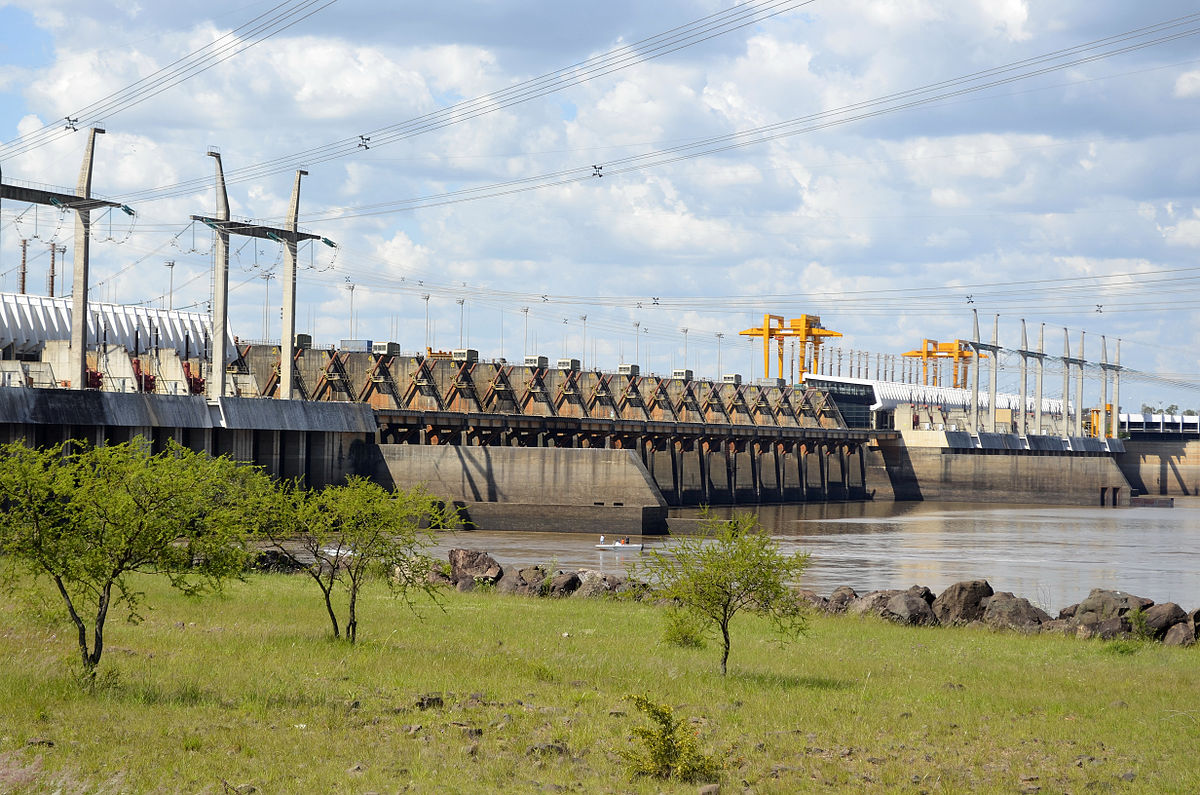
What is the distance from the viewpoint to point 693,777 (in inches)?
521

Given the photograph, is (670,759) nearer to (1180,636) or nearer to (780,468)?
(1180,636)

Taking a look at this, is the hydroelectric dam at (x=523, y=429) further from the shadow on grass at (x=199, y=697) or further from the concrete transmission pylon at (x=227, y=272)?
the shadow on grass at (x=199, y=697)

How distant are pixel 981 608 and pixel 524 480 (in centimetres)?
4274

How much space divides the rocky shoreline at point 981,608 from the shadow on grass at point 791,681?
6.08 metres

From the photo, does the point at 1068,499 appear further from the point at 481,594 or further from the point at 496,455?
the point at 481,594

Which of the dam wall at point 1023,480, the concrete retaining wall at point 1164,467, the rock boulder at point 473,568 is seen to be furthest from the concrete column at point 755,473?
the rock boulder at point 473,568

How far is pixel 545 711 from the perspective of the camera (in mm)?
16250

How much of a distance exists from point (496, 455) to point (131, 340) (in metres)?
35.2

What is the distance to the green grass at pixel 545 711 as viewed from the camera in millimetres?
12984

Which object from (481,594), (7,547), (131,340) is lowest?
(481,594)

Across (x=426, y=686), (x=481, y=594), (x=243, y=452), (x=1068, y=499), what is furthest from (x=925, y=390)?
(x=426, y=686)

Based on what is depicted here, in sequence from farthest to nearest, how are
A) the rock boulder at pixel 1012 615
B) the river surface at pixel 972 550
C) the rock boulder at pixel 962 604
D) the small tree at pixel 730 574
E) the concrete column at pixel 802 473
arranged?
the concrete column at pixel 802 473 < the river surface at pixel 972 550 < the rock boulder at pixel 962 604 < the rock boulder at pixel 1012 615 < the small tree at pixel 730 574

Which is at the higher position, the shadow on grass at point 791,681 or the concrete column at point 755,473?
the concrete column at point 755,473

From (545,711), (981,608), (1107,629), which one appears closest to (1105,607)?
(1107,629)
